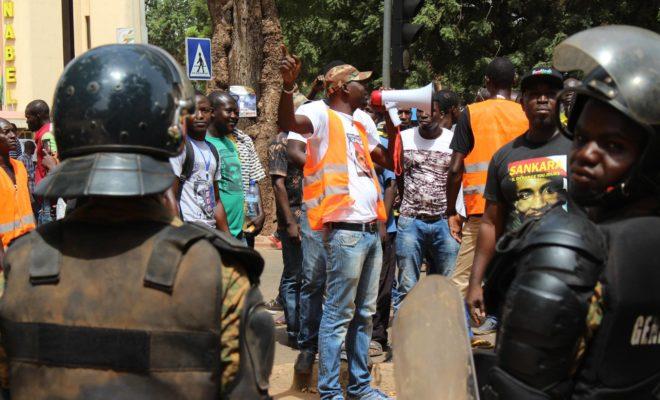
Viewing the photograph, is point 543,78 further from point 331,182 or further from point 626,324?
point 626,324

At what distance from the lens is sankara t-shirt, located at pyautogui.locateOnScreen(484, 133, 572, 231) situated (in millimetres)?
5051

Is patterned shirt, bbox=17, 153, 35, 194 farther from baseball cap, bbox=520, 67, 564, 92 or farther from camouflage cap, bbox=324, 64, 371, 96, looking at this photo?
baseball cap, bbox=520, 67, 564, 92

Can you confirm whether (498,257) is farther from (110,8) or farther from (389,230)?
(110,8)

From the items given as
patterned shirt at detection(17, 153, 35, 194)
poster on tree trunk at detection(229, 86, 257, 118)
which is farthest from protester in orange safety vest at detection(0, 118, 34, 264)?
poster on tree trunk at detection(229, 86, 257, 118)

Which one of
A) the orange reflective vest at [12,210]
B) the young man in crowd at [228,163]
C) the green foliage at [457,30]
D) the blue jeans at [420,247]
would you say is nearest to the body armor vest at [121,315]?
the orange reflective vest at [12,210]

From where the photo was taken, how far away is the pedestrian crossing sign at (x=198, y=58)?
12930 mm

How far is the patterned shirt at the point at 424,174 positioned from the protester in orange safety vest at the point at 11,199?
9.93 ft

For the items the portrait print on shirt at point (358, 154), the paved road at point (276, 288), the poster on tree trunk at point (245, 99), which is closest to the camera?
the portrait print on shirt at point (358, 154)

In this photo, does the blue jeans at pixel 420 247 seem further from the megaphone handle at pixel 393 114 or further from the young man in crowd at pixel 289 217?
the megaphone handle at pixel 393 114

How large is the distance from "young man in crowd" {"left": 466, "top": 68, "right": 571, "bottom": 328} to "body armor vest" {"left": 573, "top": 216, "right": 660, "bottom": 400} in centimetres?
276

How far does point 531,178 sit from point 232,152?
2.77 meters

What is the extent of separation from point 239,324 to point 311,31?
83.3 ft

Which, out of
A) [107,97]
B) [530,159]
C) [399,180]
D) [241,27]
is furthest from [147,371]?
[241,27]

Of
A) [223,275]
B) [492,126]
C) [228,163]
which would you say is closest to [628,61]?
[223,275]
